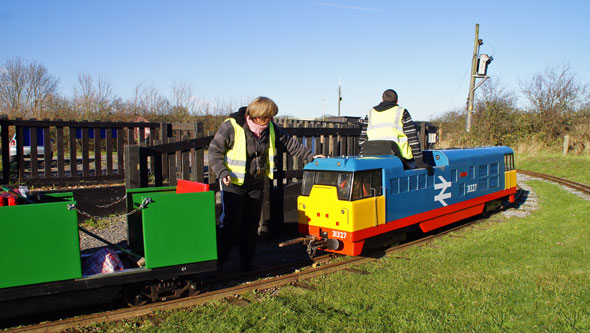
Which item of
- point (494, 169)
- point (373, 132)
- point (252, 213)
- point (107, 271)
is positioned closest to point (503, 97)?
point (494, 169)

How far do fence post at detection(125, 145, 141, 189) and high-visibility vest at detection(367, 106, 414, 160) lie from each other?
367 centimetres

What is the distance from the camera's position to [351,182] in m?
5.88

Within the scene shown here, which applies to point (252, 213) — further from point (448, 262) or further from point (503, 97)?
point (503, 97)

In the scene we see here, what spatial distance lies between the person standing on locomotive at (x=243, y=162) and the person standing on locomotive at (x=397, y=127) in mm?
2126

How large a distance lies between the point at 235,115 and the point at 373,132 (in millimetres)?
2792

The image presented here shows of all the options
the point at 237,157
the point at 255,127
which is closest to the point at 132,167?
the point at 237,157

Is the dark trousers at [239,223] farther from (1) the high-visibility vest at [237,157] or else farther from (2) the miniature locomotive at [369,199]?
(2) the miniature locomotive at [369,199]

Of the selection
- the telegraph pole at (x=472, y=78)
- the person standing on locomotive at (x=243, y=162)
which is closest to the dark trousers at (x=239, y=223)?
the person standing on locomotive at (x=243, y=162)

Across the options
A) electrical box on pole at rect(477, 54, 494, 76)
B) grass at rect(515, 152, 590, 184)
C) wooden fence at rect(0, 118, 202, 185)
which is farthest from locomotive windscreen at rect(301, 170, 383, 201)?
electrical box on pole at rect(477, 54, 494, 76)

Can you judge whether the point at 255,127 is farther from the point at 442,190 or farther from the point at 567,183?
the point at 567,183

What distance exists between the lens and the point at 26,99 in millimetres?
27688

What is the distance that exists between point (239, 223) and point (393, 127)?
299cm

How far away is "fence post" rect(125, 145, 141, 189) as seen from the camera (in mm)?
5680

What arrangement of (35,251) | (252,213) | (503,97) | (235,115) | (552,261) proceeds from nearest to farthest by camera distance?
(35,251), (235,115), (252,213), (552,261), (503,97)
